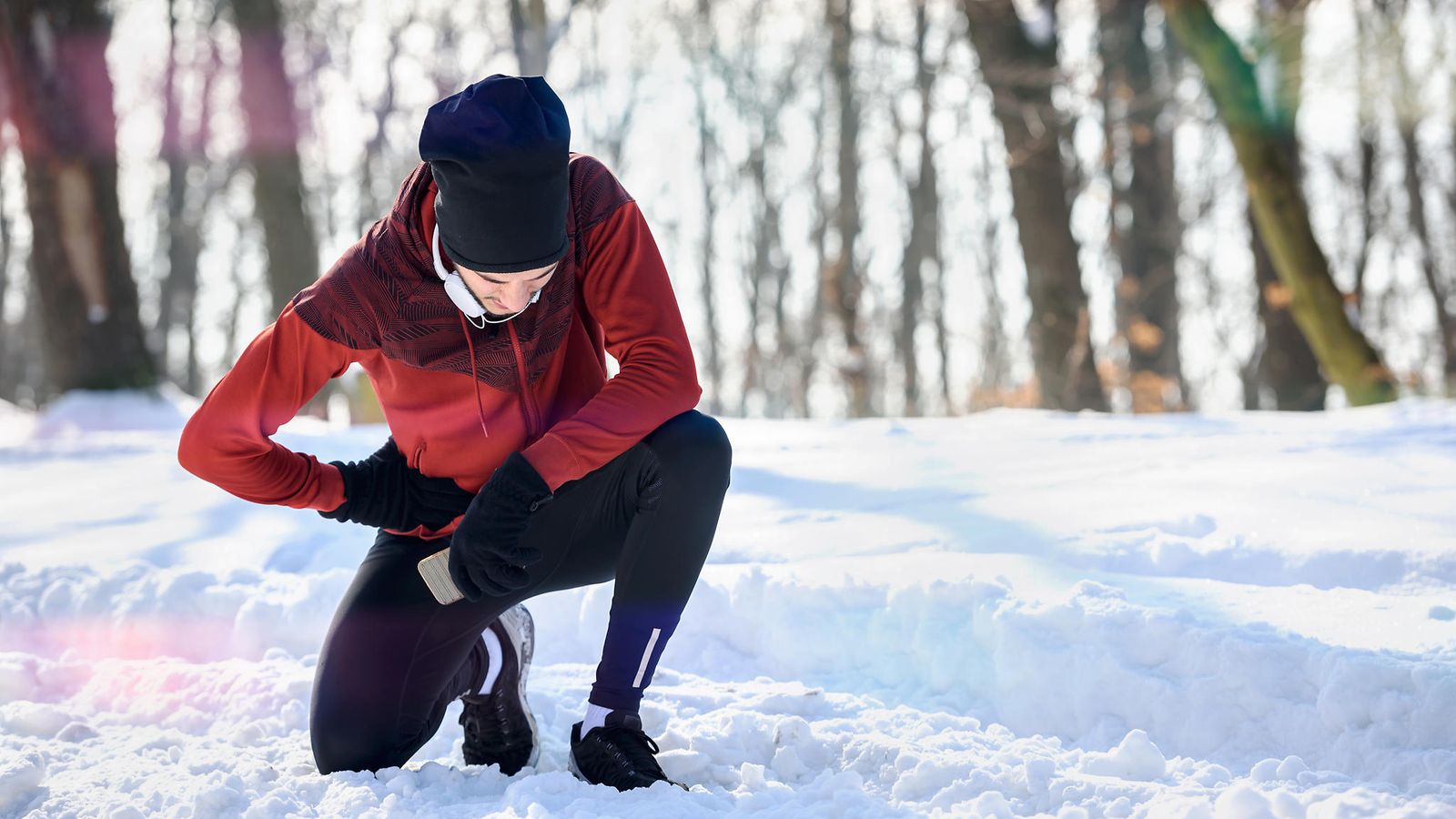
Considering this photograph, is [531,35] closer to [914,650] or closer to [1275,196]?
[1275,196]

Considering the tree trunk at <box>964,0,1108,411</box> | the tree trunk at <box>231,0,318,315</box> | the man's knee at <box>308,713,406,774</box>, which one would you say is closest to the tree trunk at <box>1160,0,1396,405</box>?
the tree trunk at <box>964,0,1108,411</box>

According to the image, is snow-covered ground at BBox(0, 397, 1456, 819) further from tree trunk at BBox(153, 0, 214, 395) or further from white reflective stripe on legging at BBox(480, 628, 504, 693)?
tree trunk at BBox(153, 0, 214, 395)

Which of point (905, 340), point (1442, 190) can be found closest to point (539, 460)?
point (905, 340)

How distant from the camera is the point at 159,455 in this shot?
5719mm

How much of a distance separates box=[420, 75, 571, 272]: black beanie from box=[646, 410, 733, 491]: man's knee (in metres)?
0.43

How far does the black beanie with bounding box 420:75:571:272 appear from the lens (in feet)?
6.51

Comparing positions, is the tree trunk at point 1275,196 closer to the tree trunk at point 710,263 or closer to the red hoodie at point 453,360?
the red hoodie at point 453,360

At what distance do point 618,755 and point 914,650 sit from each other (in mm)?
943

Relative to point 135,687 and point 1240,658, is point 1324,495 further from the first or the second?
point 135,687

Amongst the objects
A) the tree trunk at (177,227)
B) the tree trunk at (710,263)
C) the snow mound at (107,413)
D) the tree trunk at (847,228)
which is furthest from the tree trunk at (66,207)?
the tree trunk at (710,263)

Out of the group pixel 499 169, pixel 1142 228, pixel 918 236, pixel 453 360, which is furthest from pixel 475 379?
pixel 918 236

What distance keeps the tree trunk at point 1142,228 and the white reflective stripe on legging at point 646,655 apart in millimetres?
8821

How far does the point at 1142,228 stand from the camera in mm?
11570

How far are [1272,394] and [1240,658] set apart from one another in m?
8.72
